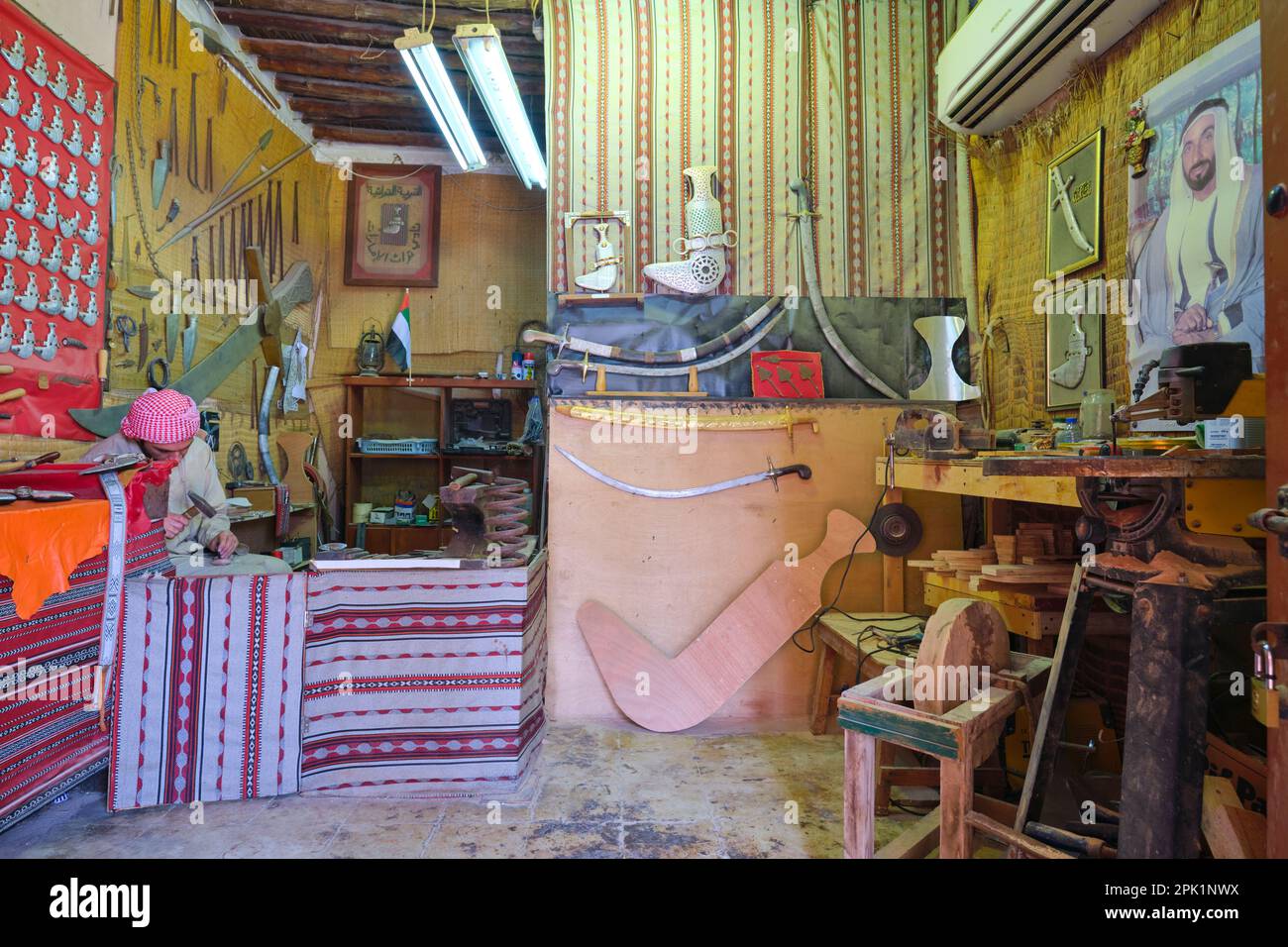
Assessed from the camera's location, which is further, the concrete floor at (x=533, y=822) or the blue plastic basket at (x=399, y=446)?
the blue plastic basket at (x=399, y=446)

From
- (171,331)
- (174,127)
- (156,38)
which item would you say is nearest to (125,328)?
(171,331)

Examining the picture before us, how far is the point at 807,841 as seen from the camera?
239 centimetres

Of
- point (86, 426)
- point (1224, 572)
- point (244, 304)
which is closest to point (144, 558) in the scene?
point (86, 426)

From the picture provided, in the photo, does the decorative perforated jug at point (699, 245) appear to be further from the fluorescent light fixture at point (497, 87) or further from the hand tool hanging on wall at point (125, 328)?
the hand tool hanging on wall at point (125, 328)

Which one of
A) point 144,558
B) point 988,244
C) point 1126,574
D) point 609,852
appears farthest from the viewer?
point 988,244

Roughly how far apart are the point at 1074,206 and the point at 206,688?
3.85 metres

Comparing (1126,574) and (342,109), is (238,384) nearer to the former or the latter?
(342,109)

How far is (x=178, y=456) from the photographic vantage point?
120 inches

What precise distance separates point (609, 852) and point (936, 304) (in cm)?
317

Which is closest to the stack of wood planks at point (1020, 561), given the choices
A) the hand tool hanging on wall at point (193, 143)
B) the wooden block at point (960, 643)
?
the wooden block at point (960, 643)

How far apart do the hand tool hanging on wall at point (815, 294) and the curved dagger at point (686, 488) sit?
2.22 feet

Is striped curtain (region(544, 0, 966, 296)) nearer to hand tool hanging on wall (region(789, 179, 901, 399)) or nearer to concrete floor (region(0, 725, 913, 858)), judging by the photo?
A: hand tool hanging on wall (region(789, 179, 901, 399))

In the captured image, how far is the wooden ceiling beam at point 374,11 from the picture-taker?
4480 millimetres

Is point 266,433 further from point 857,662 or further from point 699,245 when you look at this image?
point 857,662
